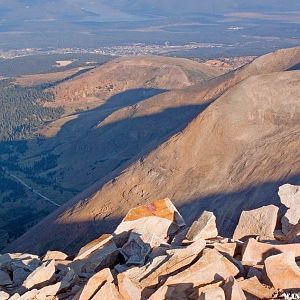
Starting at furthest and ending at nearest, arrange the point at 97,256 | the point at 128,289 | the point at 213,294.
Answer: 1. the point at 97,256
2. the point at 128,289
3. the point at 213,294

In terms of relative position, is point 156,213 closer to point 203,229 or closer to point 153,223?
point 153,223

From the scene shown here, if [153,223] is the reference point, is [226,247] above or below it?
above

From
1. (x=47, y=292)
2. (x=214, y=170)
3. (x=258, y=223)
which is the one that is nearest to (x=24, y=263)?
(x=47, y=292)

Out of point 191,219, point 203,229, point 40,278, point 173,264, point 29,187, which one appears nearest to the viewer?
point 173,264

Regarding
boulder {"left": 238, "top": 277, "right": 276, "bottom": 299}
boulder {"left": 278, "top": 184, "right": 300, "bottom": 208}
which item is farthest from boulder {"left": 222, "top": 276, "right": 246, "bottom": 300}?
boulder {"left": 278, "top": 184, "right": 300, "bottom": 208}

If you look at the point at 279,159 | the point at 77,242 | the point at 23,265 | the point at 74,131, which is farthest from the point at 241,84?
the point at 74,131

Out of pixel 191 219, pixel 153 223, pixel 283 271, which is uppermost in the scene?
pixel 283 271

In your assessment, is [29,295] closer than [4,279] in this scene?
Yes

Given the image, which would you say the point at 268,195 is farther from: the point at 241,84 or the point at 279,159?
the point at 241,84

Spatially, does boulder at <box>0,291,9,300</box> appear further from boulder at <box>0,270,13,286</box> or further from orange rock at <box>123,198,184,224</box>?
orange rock at <box>123,198,184,224</box>
